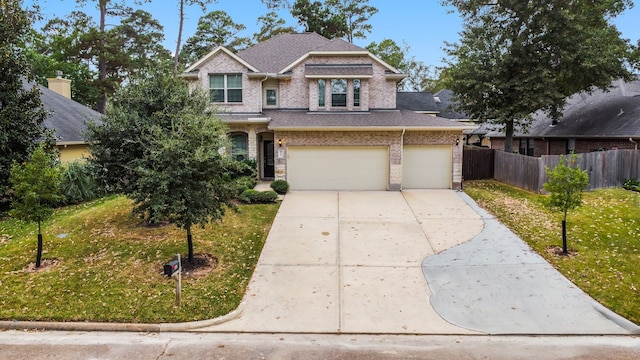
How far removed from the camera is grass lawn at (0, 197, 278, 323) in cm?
866

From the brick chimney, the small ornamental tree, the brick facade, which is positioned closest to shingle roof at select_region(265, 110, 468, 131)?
the brick facade

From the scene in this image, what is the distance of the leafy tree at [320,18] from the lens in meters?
40.2

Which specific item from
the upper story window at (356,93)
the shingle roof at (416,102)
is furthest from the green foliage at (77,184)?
the shingle roof at (416,102)

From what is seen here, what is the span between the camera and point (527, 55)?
71.6 ft

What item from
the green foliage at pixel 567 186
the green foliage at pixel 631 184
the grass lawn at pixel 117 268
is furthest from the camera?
the green foliage at pixel 631 184

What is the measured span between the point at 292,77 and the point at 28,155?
1168 cm

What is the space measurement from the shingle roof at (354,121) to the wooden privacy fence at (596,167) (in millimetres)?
3337

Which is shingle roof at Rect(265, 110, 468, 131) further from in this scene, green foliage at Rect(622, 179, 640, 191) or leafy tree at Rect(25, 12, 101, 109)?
leafy tree at Rect(25, 12, 101, 109)

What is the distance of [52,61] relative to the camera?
3462 centimetres

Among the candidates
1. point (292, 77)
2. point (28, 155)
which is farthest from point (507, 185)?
point (28, 155)

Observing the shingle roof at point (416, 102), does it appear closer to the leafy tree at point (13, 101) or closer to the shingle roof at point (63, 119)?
the shingle roof at point (63, 119)

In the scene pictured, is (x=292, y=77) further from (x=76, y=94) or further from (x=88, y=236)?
(x=76, y=94)

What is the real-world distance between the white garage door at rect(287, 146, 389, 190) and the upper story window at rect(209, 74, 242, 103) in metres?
4.21

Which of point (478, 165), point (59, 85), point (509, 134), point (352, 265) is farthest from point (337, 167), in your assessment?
point (59, 85)
